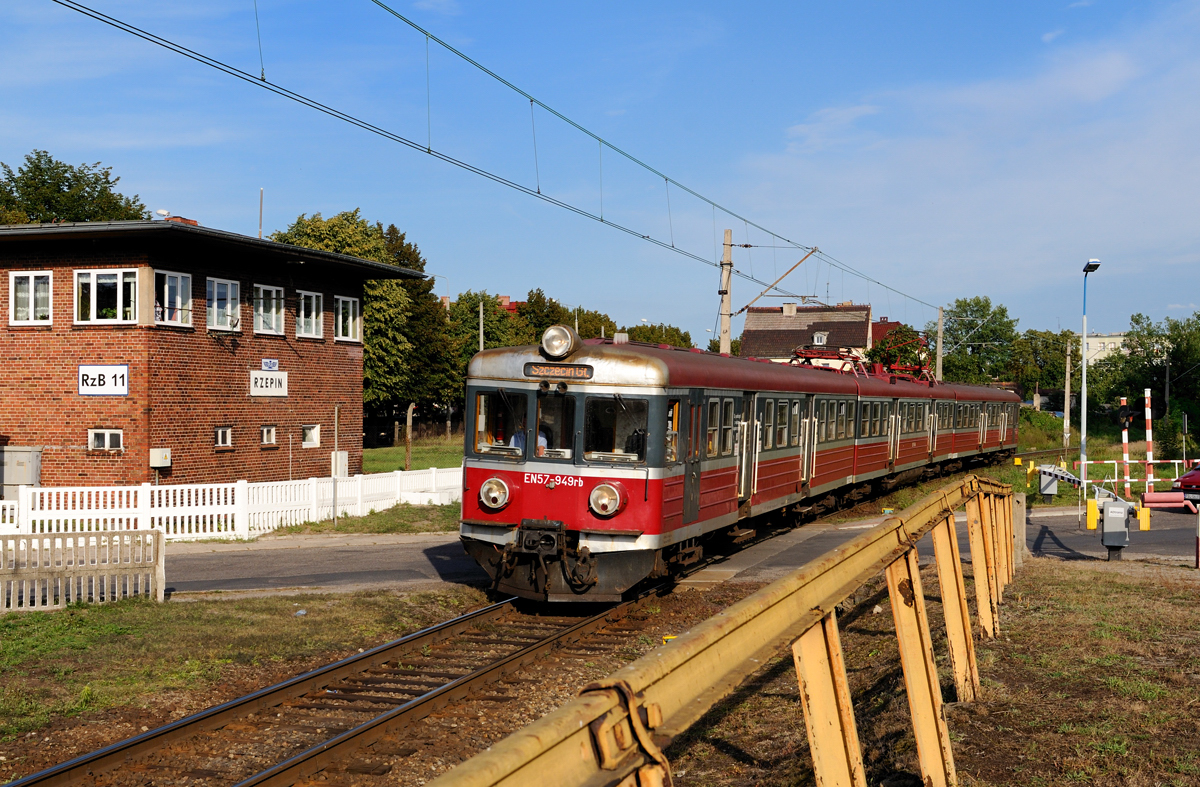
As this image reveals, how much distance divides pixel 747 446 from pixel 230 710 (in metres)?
8.24

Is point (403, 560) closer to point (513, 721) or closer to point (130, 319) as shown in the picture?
point (513, 721)

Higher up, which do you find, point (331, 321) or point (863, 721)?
point (331, 321)

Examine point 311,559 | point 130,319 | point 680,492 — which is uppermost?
point 130,319

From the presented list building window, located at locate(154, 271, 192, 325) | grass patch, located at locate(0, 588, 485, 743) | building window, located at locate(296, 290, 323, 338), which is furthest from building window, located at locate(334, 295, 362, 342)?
grass patch, located at locate(0, 588, 485, 743)

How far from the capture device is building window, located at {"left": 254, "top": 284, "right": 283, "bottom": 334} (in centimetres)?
2459

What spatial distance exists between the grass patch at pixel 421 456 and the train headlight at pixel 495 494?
24703 mm

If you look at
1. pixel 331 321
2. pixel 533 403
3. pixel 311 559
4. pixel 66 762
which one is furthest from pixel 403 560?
pixel 331 321

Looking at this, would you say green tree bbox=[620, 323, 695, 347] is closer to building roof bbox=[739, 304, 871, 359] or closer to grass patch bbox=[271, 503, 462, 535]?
building roof bbox=[739, 304, 871, 359]

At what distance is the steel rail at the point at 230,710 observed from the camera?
19.7 ft

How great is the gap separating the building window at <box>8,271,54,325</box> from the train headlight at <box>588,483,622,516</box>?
16807 millimetres

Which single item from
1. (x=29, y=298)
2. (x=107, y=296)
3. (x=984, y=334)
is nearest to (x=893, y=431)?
(x=107, y=296)

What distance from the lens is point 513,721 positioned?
7.57m

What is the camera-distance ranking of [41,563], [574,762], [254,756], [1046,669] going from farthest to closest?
1. [41,563]
2. [1046,669]
3. [254,756]
4. [574,762]

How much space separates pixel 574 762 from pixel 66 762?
5387 millimetres
